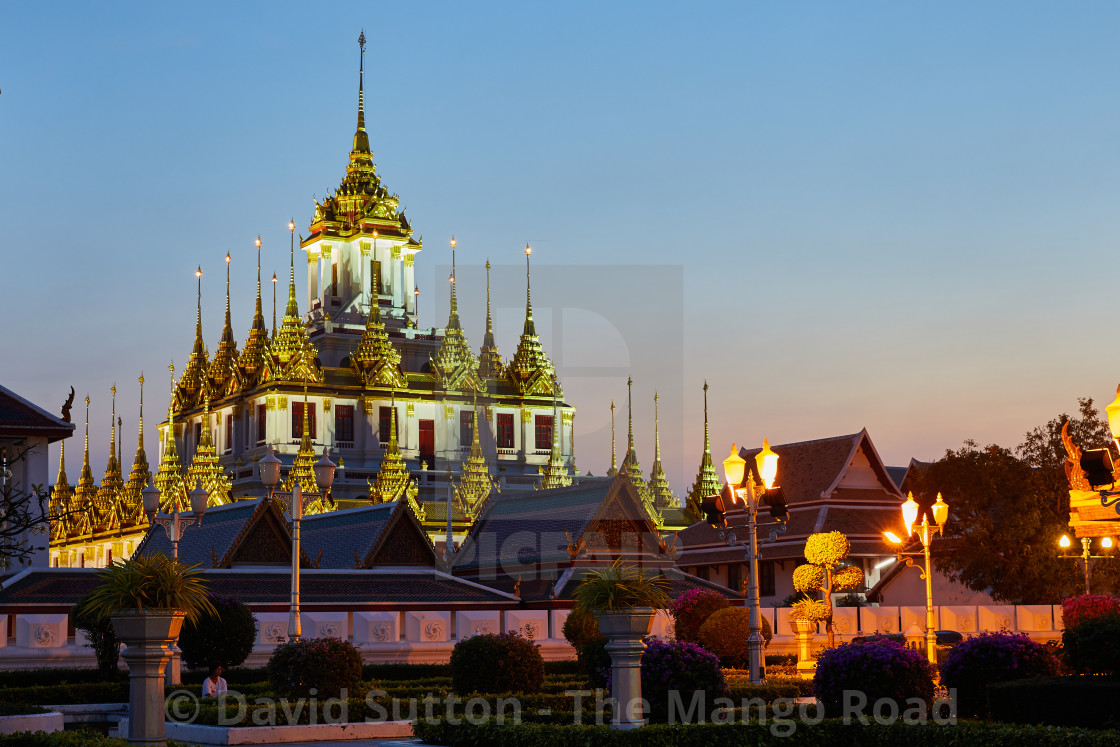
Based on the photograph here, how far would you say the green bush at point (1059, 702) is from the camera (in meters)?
16.1

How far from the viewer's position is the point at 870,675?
1847 cm

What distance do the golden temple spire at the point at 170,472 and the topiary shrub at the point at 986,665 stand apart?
66407mm

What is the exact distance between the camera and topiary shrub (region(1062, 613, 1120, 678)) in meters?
17.6

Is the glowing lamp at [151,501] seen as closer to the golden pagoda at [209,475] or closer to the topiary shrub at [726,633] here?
the topiary shrub at [726,633]

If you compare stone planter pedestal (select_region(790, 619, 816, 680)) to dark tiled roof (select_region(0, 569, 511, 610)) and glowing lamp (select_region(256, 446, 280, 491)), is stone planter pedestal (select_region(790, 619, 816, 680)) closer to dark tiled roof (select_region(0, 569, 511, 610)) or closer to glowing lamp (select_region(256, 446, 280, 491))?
dark tiled roof (select_region(0, 569, 511, 610))

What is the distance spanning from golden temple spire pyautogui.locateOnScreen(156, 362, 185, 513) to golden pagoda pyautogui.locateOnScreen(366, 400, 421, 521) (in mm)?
10376

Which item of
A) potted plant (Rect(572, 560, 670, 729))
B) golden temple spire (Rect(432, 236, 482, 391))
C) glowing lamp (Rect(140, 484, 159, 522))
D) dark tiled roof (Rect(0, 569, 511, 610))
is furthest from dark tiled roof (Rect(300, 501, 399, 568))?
golden temple spire (Rect(432, 236, 482, 391))

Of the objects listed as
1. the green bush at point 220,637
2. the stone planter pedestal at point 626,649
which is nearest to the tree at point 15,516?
the green bush at point 220,637

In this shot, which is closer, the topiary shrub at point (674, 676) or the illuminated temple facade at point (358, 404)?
the topiary shrub at point (674, 676)

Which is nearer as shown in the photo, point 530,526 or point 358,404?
point 530,526

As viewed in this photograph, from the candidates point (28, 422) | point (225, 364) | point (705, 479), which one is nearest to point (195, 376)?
point (225, 364)

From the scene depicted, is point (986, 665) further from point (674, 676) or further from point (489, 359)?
point (489, 359)

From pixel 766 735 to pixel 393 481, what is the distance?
67.6 metres

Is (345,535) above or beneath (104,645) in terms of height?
above
